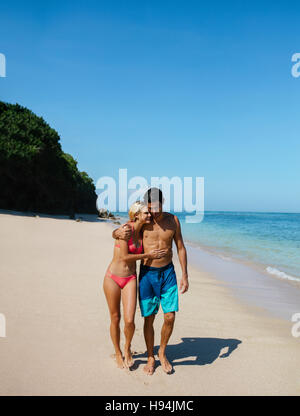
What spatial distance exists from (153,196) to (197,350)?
2411 mm

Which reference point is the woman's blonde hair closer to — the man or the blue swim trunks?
the man

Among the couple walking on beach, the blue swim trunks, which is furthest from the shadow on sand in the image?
the blue swim trunks

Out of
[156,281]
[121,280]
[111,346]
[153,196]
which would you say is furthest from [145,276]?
[111,346]

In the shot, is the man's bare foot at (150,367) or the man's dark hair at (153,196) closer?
the man's bare foot at (150,367)

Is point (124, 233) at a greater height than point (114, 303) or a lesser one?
greater

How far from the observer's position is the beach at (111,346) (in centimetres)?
349

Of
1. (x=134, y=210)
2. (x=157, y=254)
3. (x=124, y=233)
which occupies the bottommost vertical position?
(x=157, y=254)

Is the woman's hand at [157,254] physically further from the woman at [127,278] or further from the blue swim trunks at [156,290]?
the blue swim trunks at [156,290]

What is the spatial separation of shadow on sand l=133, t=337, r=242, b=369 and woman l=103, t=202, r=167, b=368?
491 mm

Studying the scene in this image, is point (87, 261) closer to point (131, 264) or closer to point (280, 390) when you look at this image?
point (131, 264)

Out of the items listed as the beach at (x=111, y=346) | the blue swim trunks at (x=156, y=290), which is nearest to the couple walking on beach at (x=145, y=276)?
the blue swim trunks at (x=156, y=290)

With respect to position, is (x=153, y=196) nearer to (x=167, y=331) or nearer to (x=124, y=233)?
(x=124, y=233)

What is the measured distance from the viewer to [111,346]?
14.6 feet
